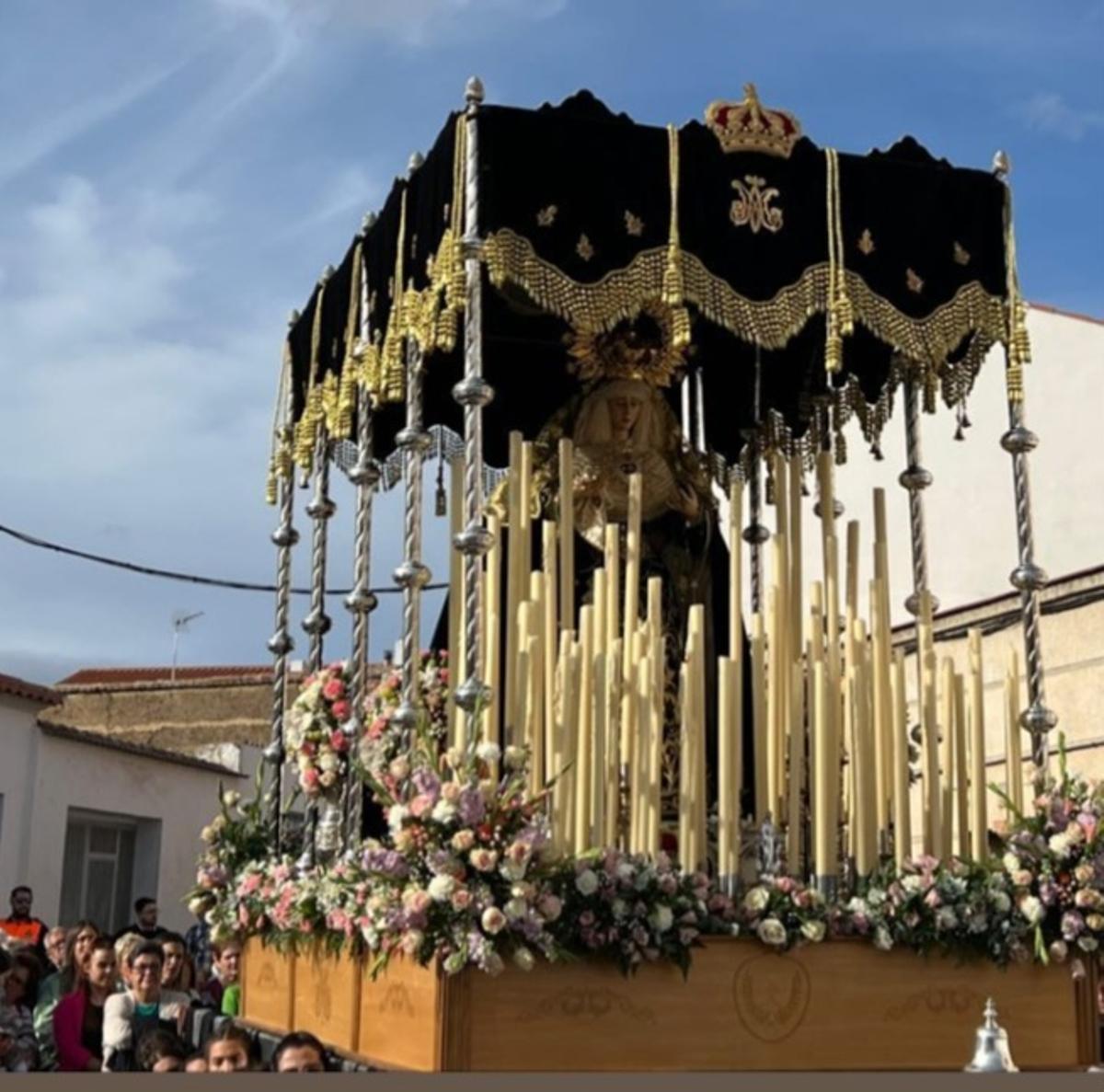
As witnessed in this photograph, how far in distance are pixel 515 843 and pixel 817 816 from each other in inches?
50.3

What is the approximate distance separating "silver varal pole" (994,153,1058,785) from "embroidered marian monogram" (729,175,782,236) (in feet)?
3.32

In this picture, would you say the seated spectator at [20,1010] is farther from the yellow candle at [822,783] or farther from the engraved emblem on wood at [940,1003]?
the engraved emblem on wood at [940,1003]

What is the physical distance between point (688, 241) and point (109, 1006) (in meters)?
3.59

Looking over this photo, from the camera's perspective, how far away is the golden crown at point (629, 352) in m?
6.83

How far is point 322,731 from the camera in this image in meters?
6.66

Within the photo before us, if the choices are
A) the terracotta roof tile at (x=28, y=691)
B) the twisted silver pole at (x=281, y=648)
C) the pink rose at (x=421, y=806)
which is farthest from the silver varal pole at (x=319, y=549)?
the terracotta roof tile at (x=28, y=691)

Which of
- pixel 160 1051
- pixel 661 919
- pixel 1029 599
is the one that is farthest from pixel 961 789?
pixel 160 1051

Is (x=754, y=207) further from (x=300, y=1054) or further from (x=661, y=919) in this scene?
(x=300, y=1054)

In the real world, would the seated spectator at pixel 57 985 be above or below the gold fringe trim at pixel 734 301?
below

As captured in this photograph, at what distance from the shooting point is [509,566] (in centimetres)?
561

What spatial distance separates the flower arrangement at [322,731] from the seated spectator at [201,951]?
254 centimetres

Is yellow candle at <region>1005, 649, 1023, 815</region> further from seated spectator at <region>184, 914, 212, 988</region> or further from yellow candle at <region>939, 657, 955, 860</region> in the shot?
seated spectator at <region>184, 914, 212, 988</region>

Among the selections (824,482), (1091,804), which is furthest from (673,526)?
(1091,804)

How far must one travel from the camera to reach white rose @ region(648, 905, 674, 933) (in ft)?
Result: 15.9
